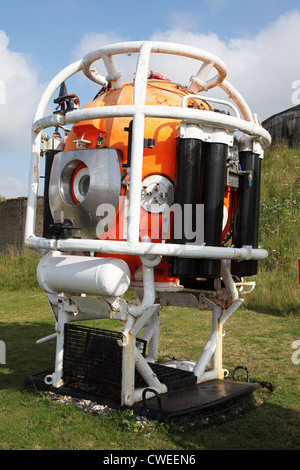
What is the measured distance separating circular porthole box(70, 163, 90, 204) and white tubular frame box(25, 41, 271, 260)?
468 millimetres

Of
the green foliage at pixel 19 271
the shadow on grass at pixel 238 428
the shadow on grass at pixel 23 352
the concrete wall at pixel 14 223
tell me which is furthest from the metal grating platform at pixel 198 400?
the concrete wall at pixel 14 223

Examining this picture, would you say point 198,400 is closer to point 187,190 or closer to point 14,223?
point 187,190

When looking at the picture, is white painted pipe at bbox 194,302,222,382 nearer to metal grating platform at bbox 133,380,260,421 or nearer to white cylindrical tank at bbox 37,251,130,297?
metal grating platform at bbox 133,380,260,421

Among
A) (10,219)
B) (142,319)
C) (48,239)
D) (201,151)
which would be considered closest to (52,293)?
(48,239)

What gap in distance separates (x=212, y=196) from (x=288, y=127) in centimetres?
1389

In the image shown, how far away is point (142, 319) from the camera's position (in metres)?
4.37

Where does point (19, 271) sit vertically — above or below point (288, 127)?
below

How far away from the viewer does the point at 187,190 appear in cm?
436

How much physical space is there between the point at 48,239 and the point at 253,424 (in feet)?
8.39

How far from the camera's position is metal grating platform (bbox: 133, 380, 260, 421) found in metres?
4.13

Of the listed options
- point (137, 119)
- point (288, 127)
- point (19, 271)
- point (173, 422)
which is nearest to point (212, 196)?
point (137, 119)

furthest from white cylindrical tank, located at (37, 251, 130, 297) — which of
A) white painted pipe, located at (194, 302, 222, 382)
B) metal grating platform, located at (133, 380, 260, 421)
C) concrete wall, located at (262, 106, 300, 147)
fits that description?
concrete wall, located at (262, 106, 300, 147)
